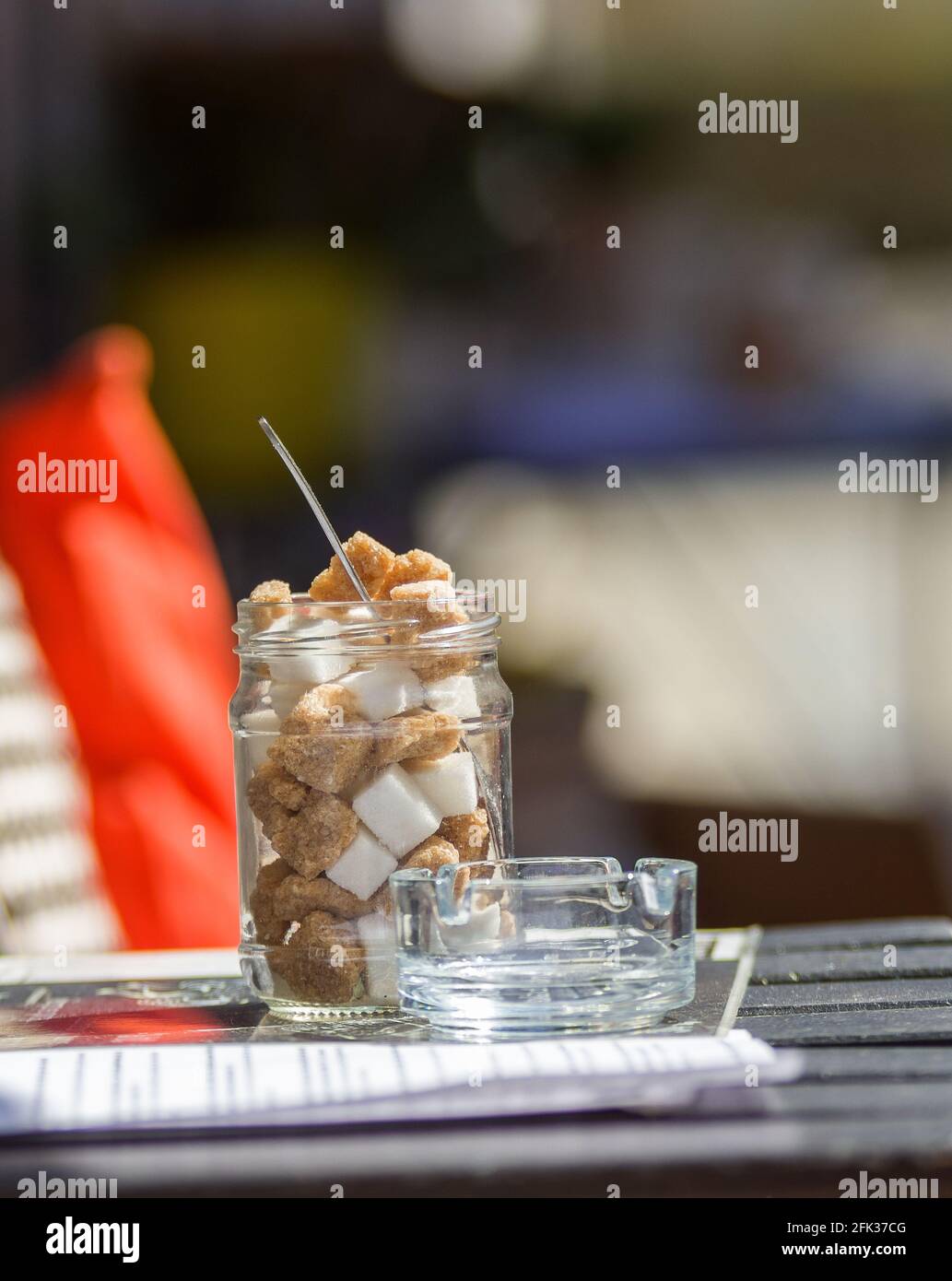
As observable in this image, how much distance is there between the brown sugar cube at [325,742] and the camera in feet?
2.42

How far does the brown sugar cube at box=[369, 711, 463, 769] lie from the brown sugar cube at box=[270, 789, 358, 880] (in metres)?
0.03

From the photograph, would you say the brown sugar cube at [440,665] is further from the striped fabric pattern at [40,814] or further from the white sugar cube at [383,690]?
the striped fabric pattern at [40,814]

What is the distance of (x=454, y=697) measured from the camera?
773 millimetres

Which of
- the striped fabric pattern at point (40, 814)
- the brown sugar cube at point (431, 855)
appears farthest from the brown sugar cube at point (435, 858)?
the striped fabric pattern at point (40, 814)

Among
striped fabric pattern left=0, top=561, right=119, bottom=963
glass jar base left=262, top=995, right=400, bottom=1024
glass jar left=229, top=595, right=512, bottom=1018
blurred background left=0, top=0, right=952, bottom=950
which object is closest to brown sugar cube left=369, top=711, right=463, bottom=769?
glass jar left=229, top=595, right=512, bottom=1018

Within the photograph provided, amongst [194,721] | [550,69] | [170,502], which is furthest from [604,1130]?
[550,69]

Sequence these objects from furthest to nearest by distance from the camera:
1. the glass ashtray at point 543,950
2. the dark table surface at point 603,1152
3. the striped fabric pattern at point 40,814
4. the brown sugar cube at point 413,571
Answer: the striped fabric pattern at point 40,814
the brown sugar cube at point 413,571
the glass ashtray at point 543,950
the dark table surface at point 603,1152

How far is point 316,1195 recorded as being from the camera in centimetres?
58

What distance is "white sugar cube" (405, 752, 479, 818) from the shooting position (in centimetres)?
75

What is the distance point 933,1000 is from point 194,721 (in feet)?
3.86

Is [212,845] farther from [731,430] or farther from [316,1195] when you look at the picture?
[316,1195]

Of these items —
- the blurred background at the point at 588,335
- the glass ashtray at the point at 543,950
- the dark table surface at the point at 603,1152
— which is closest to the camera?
the dark table surface at the point at 603,1152

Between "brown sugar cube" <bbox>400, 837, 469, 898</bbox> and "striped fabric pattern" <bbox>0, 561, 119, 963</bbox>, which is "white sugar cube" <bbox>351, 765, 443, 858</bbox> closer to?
"brown sugar cube" <bbox>400, 837, 469, 898</bbox>

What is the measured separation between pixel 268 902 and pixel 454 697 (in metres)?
0.13
